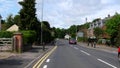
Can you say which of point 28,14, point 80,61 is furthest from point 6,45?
point 28,14

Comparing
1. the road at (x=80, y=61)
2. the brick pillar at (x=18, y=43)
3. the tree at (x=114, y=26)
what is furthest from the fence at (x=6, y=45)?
the tree at (x=114, y=26)

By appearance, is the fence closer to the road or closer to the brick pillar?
the brick pillar

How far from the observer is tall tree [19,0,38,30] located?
70.6 metres

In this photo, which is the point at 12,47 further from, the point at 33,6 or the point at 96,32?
the point at 96,32

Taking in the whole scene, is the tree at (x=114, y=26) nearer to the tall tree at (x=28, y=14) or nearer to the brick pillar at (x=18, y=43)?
the tall tree at (x=28, y=14)

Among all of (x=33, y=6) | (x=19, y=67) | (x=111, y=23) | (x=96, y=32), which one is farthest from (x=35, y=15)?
(x=19, y=67)

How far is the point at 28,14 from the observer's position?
Result: 2788 inches

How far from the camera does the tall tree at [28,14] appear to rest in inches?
2781

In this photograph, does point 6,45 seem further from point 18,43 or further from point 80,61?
point 80,61

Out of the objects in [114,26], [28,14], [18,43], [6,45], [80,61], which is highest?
[28,14]

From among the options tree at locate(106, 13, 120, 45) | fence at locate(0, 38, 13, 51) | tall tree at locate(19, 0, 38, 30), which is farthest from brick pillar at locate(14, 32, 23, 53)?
tree at locate(106, 13, 120, 45)

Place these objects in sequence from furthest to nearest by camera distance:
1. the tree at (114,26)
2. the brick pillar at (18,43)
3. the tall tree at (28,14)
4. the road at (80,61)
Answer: the tree at (114,26)
the tall tree at (28,14)
the brick pillar at (18,43)
the road at (80,61)

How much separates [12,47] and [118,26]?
128 ft

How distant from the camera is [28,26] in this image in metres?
70.8
